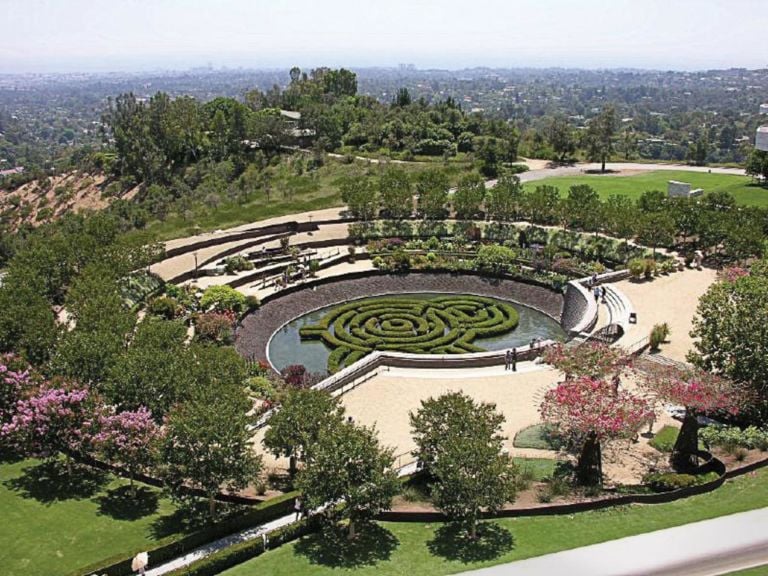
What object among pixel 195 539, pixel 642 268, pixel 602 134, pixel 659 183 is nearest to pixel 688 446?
pixel 195 539

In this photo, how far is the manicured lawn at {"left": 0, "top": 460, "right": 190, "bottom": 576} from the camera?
22.3 metres

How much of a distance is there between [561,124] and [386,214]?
148 feet

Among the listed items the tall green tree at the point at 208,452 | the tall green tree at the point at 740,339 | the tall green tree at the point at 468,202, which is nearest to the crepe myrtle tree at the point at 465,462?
the tall green tree at the point at 208,452

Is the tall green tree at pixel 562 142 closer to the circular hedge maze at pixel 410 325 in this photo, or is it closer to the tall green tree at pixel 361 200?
the tall green tree at pixel 361 200

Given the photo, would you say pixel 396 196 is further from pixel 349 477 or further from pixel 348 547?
pixel 348 547

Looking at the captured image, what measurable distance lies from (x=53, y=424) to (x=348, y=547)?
12.0m

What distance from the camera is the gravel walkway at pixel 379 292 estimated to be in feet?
158

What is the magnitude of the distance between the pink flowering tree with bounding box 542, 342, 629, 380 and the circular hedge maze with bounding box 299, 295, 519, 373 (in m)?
13.0

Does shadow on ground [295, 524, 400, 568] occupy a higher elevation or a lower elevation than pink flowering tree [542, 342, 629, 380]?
lower

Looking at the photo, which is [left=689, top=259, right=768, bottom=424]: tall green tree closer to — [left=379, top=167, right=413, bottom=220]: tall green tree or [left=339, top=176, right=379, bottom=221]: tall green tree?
[left=379, top=167, right=413, bottom=220]: tall green tree

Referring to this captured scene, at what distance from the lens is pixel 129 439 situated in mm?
25688

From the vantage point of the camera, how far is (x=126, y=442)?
84.3 feet

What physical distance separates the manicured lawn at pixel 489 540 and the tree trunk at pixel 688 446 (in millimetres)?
1728

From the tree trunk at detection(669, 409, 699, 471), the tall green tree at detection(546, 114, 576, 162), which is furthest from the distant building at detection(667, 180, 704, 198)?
the tree trunk at detection(669, 409, 699, 471)
